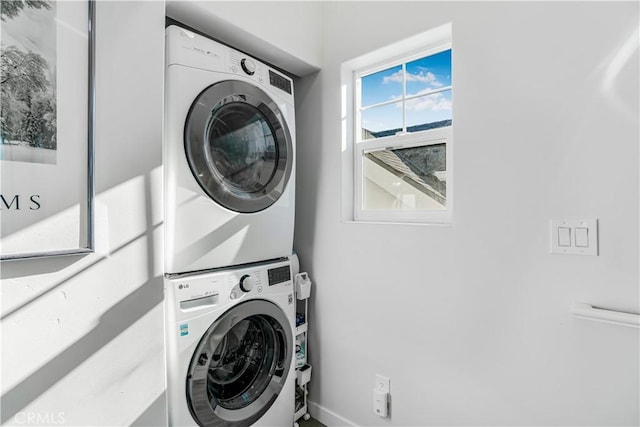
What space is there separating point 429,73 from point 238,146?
101 centimetres

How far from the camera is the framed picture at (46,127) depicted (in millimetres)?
922

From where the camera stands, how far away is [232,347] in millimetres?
1529

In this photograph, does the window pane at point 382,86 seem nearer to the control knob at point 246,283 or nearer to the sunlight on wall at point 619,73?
the sunlight on wall at point 619,73

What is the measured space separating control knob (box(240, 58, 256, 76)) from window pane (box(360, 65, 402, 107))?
0.65 m

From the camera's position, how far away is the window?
5.20ft

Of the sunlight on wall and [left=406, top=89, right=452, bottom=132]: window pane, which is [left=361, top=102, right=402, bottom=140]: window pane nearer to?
[left=406, top=89, right=452, bottom=132]: window pane

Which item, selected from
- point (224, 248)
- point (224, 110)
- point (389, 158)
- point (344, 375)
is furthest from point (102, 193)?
point (344, 375)

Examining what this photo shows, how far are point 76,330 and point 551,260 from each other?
5.32ft

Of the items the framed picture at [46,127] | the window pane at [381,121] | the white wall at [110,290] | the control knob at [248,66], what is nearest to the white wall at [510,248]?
the window pane at [381,121]

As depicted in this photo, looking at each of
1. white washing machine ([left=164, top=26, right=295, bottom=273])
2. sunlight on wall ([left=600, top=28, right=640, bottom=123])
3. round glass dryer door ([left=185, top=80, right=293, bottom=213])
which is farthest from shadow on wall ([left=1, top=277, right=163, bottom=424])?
sunlight on wall ([left=600, top=28, right=640, bottom=123])

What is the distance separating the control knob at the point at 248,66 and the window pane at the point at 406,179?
74 centimetres

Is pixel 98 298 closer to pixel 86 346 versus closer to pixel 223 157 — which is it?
pixel 86 346

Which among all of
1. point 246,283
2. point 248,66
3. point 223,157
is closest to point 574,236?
point 246,283

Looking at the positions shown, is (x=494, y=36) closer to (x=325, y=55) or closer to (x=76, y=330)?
(x=325, y=55)
